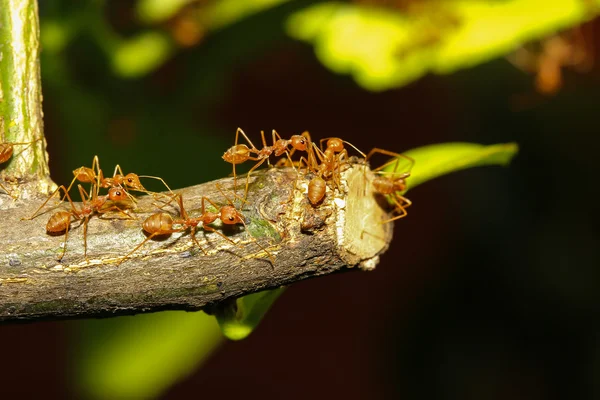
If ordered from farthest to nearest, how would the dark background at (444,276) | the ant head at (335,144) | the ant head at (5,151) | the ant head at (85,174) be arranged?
the dark background at (444,276) → the ant head at (85,174) → the ant head at (335,144) → the ant head at (5,151)

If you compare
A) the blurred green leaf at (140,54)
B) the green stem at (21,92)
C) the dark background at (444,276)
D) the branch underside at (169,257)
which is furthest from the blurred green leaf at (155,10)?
the branch underside at (169,257)


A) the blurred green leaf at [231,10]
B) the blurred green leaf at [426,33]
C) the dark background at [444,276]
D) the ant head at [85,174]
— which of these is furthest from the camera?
the dark background at [444,276]

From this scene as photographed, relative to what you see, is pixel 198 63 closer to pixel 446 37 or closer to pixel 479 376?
pixel 446 37

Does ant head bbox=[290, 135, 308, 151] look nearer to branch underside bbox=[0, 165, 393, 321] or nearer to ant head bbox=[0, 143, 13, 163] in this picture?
branch underside bbox=[0, 165, 393, 321]

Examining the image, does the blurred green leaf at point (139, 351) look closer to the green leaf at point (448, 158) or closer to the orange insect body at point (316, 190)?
the green leaf at point (448, 158)

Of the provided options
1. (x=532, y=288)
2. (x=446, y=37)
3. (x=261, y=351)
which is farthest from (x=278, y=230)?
(x=532, y=288)

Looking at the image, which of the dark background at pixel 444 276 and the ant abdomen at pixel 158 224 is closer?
the ant abdomen at pixel 158 224
